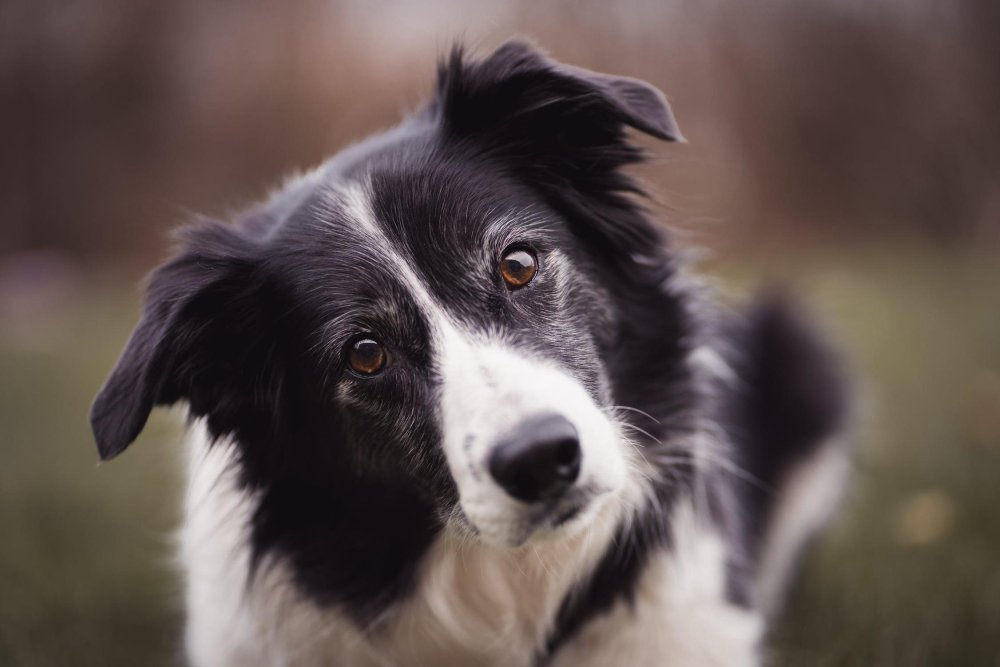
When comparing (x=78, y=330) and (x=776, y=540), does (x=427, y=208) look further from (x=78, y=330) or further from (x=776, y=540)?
(x=78, y=330)

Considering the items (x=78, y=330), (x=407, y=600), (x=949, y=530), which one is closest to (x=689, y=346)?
(x=407, y=600)

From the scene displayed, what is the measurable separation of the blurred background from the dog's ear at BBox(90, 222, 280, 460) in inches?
28.7

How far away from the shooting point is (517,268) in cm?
238

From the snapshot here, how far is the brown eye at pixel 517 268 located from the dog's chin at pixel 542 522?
24.0 inches

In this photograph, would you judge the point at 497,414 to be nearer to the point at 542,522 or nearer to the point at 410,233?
the point at 542,522

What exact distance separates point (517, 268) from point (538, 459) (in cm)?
64

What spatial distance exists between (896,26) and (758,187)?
2.18 m

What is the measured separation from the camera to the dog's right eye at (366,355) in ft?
7.65

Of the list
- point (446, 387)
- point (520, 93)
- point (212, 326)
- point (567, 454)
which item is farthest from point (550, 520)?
point (520, 93)

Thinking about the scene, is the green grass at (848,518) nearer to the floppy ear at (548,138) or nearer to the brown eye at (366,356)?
the brown eye at (366,356)

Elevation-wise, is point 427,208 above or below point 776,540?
above

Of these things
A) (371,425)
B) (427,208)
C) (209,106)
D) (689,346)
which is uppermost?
(209,106)

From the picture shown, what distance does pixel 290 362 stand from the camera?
97.9 inches

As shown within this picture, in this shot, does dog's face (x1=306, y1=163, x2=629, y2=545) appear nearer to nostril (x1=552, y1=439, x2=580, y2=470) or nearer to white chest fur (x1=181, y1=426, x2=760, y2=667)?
nostril (x1=552, y1=439, x2=580, y2=470)
